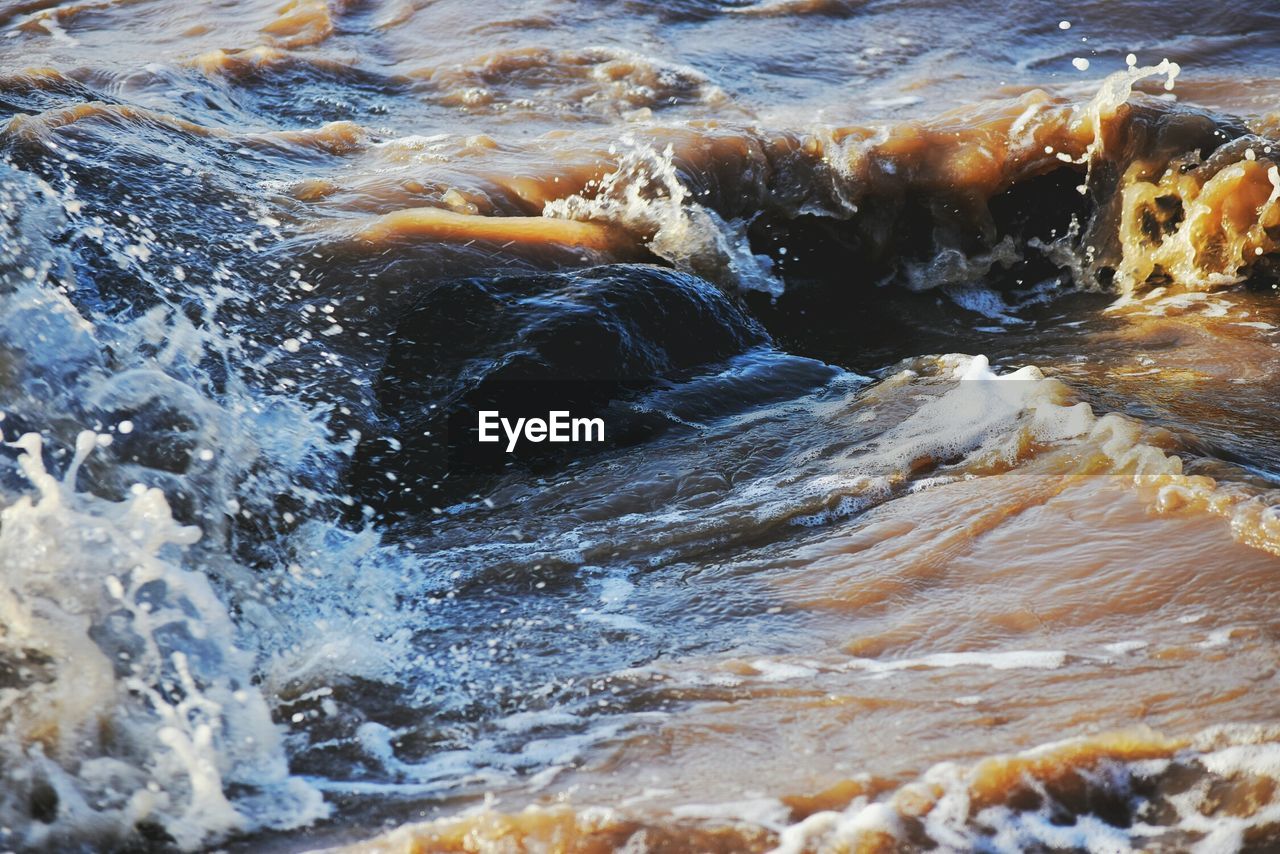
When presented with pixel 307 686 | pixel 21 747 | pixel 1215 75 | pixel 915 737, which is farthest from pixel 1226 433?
pixel 1215 75

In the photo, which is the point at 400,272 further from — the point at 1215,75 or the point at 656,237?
the point at 1215,75

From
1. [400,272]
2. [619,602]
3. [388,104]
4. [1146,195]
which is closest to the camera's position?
[619,602]

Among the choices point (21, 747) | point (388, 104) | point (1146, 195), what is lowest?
point (21, 747)

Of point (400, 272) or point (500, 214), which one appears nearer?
point (400, 272)

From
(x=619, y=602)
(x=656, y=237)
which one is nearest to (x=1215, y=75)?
(x=656, y=237)

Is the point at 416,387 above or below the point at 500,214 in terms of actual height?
below

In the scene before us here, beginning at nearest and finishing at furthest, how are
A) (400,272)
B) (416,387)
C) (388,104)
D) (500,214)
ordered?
1. (416,387)
2. (400,272)
3. (500,214)
4. (388,104)
